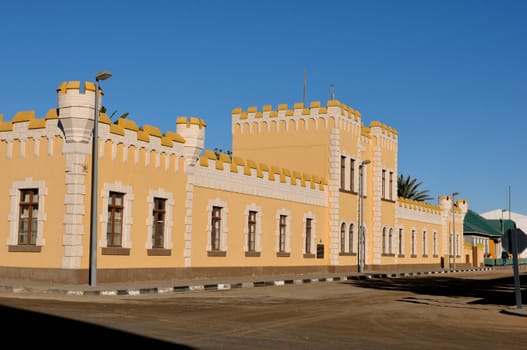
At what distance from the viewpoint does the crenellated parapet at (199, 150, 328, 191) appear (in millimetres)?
31141

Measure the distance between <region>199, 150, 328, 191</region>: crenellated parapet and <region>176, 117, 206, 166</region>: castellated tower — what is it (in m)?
1.01

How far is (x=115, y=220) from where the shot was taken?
2528 cm

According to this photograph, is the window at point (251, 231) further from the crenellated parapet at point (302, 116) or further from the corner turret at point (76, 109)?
the corner turret at point (76, 109)

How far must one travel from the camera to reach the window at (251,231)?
3431 cm

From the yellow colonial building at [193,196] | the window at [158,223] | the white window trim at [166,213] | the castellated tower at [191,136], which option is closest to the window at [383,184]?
the yellow colonial building at [193,196]

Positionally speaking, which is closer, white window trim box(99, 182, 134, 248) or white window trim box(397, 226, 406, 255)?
white window trim box(99, 182, 134, 248)

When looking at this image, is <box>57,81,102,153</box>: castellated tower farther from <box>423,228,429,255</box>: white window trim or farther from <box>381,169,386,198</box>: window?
<box>423,228,429,255</box>: white window trim

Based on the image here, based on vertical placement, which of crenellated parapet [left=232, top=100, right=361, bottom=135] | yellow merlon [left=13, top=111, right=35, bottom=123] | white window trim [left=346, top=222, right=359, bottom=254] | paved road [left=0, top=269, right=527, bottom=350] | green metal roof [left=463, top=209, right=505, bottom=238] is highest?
crenellated parapet [left=232, top=100, right=361, bottom=135]

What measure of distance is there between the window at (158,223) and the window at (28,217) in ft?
15.1

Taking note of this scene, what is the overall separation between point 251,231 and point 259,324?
→ 21.9 meters

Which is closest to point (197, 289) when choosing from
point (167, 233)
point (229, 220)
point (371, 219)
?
point (167, 233)

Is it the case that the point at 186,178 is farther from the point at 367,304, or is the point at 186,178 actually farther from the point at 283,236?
the point at 367,304

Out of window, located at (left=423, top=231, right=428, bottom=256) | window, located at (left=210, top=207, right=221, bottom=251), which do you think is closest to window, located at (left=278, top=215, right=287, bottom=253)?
window, located at (left=210, top=207, right=221, bottom=251)

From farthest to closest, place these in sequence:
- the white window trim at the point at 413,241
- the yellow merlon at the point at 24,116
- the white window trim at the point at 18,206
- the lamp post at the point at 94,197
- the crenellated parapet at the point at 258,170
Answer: the white window trim at the point at 413,241 < the crenellated parapet at the point at 258,170 < the yellow merlon at the point at 24,116 < the white window trim at the point at 18,206 < the lamp post at the point at 94,197
